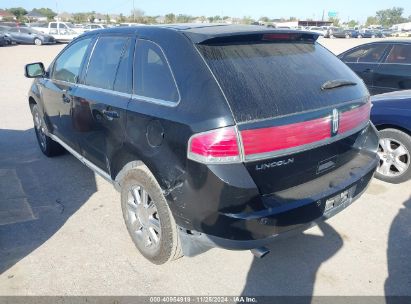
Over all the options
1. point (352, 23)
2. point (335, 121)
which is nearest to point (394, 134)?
point (335, 121)

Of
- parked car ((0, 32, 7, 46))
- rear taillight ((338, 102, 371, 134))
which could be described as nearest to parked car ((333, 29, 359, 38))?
parked car ((0, 32, 7, 46))

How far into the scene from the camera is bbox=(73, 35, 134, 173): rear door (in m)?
2.96

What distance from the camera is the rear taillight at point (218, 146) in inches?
84.0

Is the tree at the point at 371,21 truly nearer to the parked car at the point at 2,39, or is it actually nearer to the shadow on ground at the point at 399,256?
the parked car at the point at 2,39

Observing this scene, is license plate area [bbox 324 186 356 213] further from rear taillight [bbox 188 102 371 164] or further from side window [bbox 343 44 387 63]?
side window [bbox 343 44 387 63]

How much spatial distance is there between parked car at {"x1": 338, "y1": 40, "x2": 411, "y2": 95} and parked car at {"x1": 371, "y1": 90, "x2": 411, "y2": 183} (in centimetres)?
245

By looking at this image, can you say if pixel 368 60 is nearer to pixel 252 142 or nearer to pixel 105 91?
pixel 105 91

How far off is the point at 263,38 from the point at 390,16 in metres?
154

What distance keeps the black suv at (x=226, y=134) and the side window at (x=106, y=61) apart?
0.02 meters

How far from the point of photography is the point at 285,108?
2.31 metres

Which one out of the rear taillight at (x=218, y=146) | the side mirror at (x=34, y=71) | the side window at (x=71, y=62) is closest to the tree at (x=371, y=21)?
the side mirror at (x=34, y=71)

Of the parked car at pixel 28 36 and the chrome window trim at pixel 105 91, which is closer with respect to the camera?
the chrome window trim at pixel 105 91

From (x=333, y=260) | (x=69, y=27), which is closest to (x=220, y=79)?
(x=333, y=260)

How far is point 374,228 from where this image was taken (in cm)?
341
